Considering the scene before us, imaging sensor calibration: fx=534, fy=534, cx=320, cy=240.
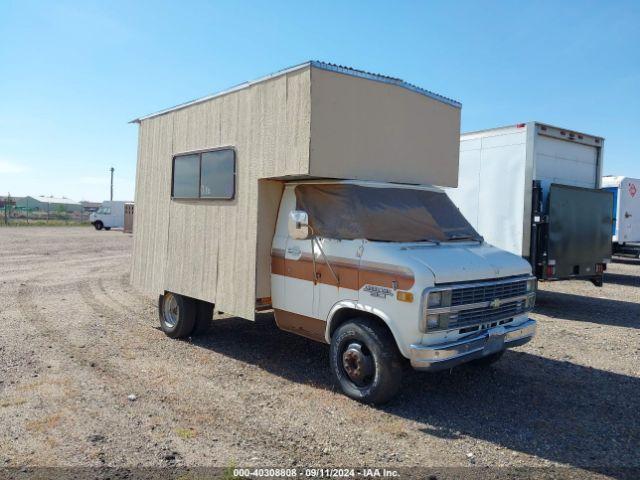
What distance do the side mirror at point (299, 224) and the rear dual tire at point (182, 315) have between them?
2.62 m

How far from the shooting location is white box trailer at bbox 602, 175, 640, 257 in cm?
1560

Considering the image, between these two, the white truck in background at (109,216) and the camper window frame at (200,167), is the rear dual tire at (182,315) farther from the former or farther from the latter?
the white truck in background at (109,216)

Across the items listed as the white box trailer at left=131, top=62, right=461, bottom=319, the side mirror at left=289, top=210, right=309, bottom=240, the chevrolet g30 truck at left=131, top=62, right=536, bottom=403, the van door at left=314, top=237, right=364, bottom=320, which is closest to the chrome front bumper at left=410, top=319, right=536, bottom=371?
the chevrolet g30 truck at left=131, top=62, right=536, bottom=403

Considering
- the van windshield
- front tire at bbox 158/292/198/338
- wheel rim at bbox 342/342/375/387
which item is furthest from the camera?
front tire at bbox 158/292/198/338

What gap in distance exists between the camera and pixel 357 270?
525 centimetres

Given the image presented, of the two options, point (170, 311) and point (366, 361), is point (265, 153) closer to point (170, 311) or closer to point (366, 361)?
point (366, 361)

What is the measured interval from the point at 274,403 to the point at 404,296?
1.70 m

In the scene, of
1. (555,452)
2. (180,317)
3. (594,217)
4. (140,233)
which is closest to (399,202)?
(555,452)

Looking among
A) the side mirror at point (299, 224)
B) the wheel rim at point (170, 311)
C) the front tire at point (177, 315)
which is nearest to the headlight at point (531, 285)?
the side mirror at point (299, 224)

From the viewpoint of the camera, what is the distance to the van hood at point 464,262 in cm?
496

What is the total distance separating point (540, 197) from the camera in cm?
986

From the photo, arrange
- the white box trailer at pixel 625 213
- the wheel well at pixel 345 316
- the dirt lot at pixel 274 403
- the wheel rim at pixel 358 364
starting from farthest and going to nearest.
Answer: the white box trailer at pixel 625 213 < the wheel well at pixel 345 316 < the wheel rim at pixel 358 364 < the dirt lot at pixel 274 403

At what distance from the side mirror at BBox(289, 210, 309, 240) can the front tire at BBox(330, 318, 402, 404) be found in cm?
104

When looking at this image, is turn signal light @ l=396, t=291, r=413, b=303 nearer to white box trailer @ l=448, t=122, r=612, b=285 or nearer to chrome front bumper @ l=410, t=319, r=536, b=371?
chrome front bumper @ l=410, t=319, r=536, b=371
